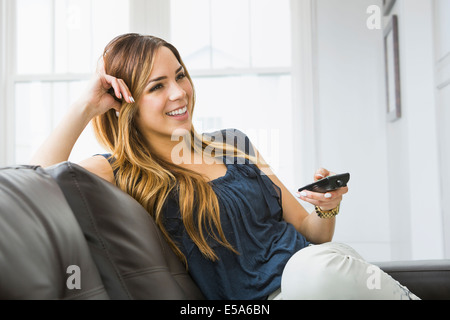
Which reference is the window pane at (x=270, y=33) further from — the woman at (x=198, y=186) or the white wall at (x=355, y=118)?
the woman at (x=198, y=186)

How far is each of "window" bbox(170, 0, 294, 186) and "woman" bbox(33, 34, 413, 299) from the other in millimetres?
1547

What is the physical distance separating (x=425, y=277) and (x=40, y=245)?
97 cm

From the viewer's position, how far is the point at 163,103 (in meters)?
1.51

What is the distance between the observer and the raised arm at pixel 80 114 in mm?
1324

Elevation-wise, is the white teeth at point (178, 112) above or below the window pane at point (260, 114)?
below

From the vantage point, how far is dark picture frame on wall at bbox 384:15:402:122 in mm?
2605

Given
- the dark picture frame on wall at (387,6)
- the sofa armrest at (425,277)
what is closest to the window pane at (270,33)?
the dark picture frame on wall at (387,6)

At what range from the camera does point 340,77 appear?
318 centimetres

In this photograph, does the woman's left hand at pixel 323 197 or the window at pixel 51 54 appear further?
the window at pixel 51 54

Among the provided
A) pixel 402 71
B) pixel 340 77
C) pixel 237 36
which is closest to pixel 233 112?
pixel 237 36

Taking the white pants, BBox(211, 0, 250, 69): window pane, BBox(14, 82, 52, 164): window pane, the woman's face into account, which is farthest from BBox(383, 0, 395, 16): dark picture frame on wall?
BBox(14, 82, 52, 164): window pane

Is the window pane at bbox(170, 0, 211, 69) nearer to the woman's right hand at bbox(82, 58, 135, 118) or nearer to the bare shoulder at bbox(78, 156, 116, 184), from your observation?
the woman's right hand at bbox(82, 58, 135, 118)

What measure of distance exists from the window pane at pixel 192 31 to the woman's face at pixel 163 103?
1782 millimetres

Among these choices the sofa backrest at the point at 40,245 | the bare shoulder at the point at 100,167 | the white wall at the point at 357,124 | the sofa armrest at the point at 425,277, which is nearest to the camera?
the sofa backrest at the point at 40,245
